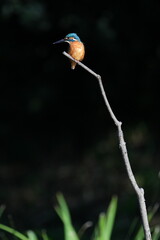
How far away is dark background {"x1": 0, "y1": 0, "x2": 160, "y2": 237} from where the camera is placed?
876 centimetres

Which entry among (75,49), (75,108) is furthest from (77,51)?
(75,108)

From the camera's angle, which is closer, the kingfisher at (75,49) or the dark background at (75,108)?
the kingfisher at (75,49)

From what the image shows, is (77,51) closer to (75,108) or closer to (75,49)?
(75,49)

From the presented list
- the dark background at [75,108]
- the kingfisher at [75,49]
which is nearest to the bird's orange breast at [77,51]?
the kingfisher at [75,49]

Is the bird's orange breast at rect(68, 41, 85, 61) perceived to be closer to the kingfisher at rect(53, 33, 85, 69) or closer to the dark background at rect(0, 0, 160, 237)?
the kingfisher at rect(53, 33, 85, 69)

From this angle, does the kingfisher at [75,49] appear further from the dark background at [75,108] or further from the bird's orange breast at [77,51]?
the dark background at [75,108]

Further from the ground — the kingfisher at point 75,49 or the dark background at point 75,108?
the kingfisher at point 75,49

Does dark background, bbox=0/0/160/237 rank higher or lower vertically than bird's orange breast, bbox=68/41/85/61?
lower

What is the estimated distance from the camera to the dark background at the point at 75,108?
8758 mm

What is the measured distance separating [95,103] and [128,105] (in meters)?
0.60

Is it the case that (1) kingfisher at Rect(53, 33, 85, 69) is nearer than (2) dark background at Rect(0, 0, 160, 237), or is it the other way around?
(1) kingfisher at Rect(53, 33, 85, 69)

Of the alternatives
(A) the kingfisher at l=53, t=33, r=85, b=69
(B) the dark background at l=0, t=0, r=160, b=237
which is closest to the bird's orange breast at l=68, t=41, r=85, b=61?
(A) the kingfisher at l=53, t=33, r=85, b=69

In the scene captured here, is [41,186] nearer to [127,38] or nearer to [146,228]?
[127,38]

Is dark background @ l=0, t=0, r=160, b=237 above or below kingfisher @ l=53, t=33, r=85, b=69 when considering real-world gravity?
below
